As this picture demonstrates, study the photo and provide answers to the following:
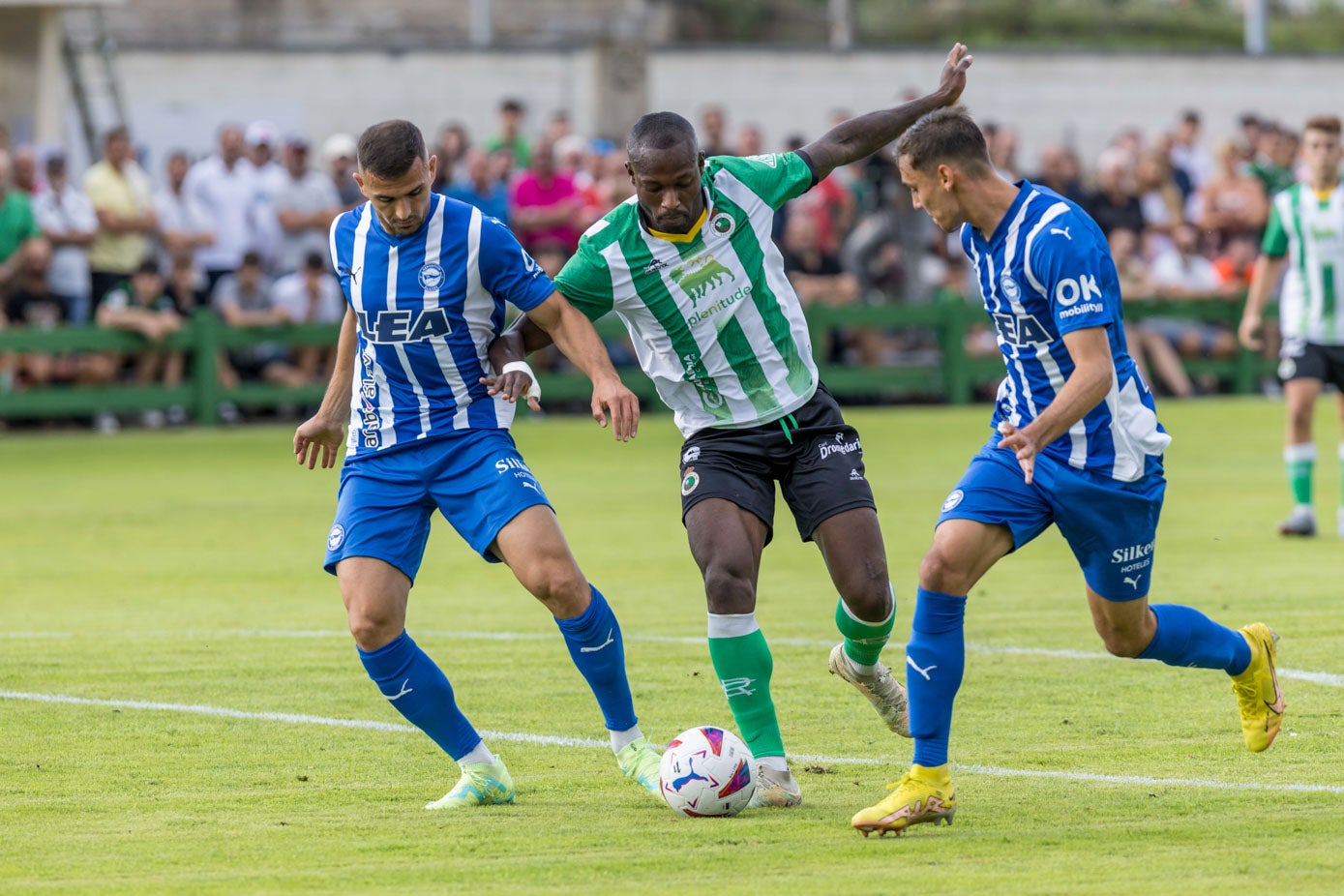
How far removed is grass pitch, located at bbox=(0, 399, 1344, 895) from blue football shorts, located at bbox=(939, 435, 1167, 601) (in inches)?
27.7

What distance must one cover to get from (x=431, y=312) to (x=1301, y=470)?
25.5 ft

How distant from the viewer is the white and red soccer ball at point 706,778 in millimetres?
5926

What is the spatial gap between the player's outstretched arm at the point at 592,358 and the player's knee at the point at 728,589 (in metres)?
0.54

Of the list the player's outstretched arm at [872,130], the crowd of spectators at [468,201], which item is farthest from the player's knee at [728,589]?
the crowd of spectators at [468,201]

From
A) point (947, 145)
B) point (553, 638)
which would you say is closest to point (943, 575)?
point (947, 145)

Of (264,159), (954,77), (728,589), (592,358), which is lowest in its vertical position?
(728,589)

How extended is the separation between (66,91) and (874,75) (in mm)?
12401

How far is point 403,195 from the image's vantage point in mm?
6223

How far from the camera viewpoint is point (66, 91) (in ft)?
79.7

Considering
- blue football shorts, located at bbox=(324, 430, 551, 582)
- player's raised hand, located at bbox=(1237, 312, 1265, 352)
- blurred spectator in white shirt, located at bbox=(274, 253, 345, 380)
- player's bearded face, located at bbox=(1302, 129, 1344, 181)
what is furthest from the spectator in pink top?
blue football shorts, located at bbox=(324, 430, 551, 582)

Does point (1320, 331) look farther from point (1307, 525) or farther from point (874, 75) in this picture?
point (874, 75)

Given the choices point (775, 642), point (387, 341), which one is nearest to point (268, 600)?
point (775, 642)

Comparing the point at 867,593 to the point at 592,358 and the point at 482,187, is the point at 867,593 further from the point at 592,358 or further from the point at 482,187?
the point at 482,187

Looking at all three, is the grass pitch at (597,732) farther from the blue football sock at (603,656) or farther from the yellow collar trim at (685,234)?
the yellow collar trim at (685,234)
